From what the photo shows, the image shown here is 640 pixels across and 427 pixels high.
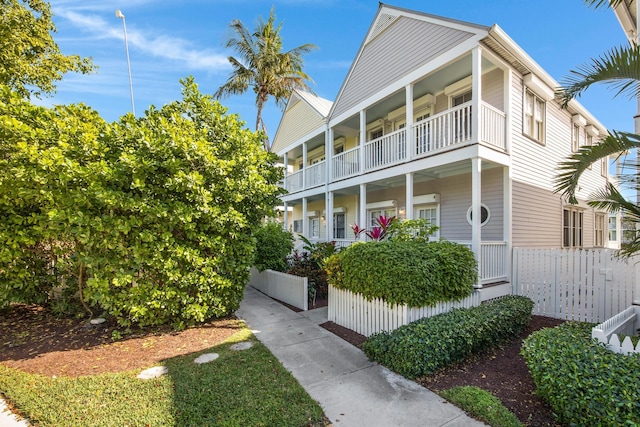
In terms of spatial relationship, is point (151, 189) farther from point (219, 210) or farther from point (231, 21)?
point (231, 21)

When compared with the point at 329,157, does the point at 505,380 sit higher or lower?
lower

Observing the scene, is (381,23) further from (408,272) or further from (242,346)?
(242,346)

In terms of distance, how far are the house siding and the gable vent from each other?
0.12 meters

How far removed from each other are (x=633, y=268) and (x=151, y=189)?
10.2 metres

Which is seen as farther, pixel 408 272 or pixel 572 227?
pixel 572 227

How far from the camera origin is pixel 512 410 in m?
3.50

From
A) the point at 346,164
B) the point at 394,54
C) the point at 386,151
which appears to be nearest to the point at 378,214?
the point at 346,164

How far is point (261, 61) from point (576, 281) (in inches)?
818

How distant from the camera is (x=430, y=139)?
8.79m

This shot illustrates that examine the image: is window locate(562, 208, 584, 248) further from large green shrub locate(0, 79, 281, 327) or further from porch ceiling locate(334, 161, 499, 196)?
large green shrub locate(0, 79, 281, 327)

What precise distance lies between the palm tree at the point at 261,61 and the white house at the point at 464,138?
372 inches

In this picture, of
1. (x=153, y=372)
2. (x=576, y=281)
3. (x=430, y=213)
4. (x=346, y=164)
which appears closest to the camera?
(x=153, y=372)

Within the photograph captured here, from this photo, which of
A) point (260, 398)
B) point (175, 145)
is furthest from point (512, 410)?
point (175, 145)

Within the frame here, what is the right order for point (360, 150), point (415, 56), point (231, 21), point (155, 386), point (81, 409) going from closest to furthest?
point (81, 409)
point (155, 386)
point (415, 56)
point (360, 150)
point (231, 21)
